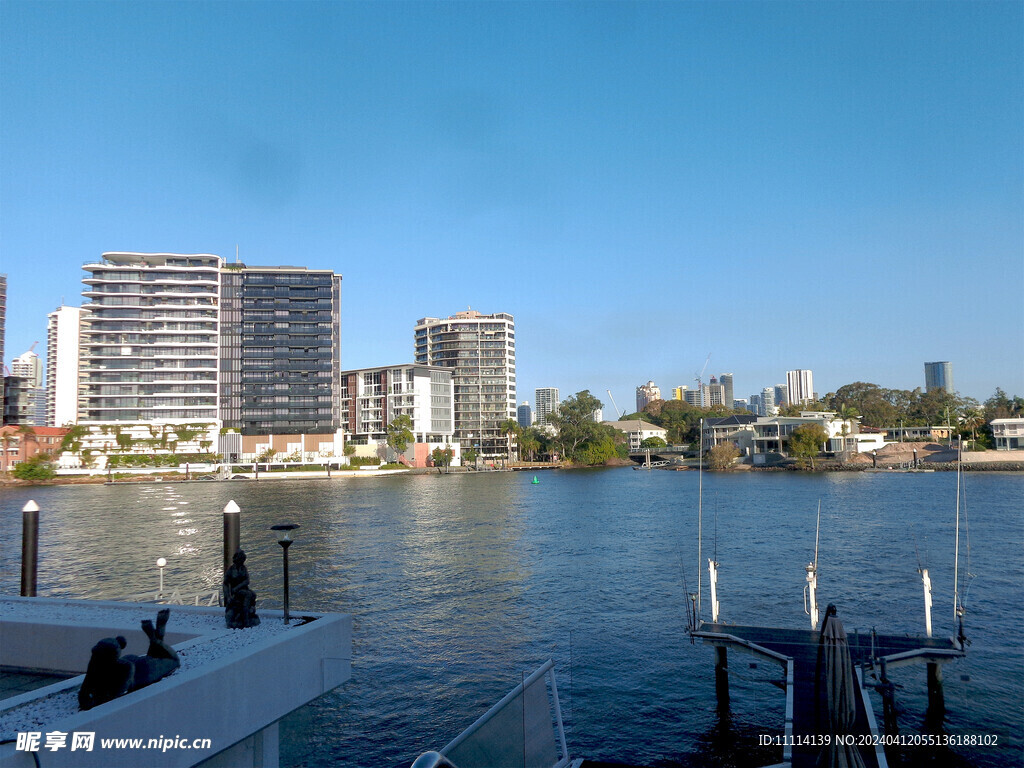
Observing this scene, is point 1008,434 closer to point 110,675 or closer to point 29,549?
point 29,549

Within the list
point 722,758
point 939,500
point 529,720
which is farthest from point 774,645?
point 939,500

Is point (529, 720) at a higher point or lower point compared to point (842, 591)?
higher

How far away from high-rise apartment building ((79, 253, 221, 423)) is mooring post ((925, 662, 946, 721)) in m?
127

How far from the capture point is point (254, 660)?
28.6 ft

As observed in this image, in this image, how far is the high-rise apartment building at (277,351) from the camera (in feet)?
424

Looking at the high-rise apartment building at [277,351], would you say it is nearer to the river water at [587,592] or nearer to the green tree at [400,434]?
the green tree at [400,434]

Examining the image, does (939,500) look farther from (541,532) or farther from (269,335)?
(269,335)

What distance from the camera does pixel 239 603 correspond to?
10.5 metres

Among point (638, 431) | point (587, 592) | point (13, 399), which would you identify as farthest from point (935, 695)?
point (13, 399)

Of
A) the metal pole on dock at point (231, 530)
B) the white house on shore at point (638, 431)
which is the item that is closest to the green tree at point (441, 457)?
the white house on shore at point (638, 431)

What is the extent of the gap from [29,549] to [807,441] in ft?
413

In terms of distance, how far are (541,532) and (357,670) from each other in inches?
1229

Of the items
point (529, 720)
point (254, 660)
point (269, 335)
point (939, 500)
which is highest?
point (269, 335)

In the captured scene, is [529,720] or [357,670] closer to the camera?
[529,720]
